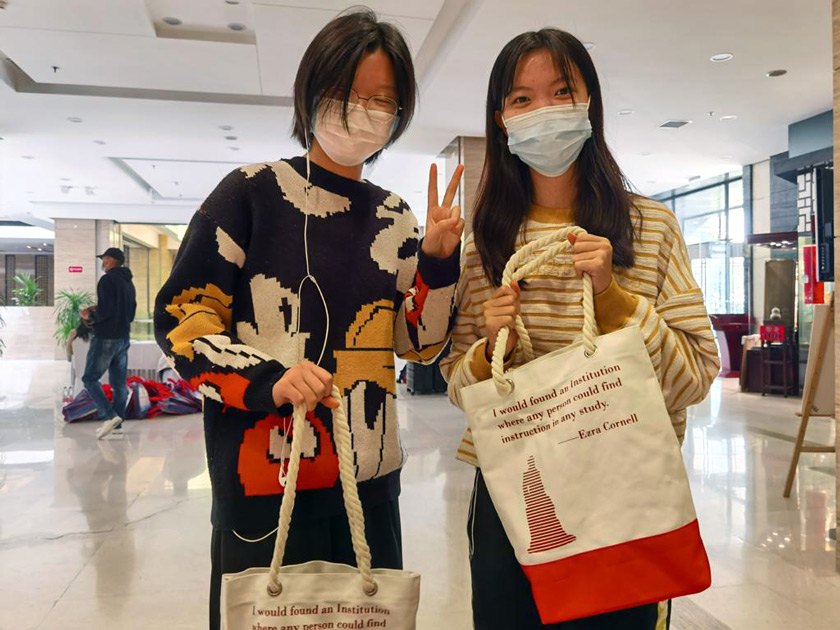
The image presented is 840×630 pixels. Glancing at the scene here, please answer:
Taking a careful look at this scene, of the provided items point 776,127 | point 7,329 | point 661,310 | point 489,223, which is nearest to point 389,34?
point 489,223

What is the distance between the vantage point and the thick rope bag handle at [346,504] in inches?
33.4

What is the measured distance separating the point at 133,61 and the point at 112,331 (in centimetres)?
283

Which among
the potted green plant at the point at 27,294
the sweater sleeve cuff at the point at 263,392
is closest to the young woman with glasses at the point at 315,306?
the sweater sleeve cuff at the point at 263,392

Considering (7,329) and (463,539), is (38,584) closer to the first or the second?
(463,539)

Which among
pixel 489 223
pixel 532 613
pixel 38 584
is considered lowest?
pixel 38 584

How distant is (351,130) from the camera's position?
1145mm

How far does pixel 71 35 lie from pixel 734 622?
6.92m

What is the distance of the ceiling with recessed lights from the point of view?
5.64 metres

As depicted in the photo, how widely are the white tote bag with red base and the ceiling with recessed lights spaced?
5.17 m

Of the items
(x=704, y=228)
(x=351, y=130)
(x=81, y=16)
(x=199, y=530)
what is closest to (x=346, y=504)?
(x=351, y=130)

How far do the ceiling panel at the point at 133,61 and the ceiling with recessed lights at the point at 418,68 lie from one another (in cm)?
2

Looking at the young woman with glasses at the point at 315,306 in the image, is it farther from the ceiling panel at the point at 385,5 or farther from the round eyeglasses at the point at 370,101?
the ceiling panel at the point at 385,5

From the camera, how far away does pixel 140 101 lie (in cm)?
801

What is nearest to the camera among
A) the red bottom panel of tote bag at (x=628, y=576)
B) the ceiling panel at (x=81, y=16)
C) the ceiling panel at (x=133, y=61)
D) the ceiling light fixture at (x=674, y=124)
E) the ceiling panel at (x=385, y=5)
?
the red bottom panel of tote bag at (x=628, y=576)
